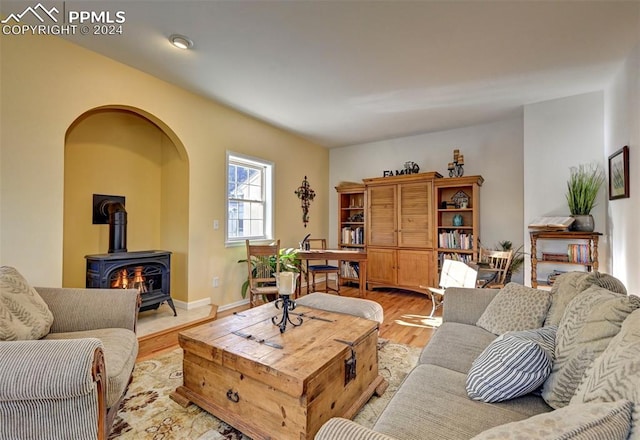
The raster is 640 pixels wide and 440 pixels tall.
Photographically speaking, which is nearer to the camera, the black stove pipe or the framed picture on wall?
the framed picture on wall

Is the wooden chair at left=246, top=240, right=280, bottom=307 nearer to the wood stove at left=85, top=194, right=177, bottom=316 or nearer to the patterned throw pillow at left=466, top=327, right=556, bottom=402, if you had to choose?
the wood stove at left=85, top=194, right=177, bottom=316

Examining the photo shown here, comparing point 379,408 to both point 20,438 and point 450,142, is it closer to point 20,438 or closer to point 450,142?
point 20,438

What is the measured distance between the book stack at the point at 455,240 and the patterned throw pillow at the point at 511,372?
10.8 feet

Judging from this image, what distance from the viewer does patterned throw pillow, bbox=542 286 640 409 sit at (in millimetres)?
1049

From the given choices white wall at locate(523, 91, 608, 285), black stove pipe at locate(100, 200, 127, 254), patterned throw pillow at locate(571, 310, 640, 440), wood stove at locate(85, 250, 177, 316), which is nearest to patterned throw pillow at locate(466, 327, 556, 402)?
patterned throw pillow at locate(571, 310, 640, 440)

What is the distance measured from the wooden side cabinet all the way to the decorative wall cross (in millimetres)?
3302

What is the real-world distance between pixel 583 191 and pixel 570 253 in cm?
69

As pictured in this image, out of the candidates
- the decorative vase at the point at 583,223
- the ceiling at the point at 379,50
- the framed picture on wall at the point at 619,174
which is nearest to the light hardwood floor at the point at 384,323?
the decorative vase at the point at 583,223

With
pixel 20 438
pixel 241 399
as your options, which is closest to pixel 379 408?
pixel 241 399

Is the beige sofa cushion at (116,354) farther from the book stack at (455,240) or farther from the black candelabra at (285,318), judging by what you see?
the book stack at (455,240)

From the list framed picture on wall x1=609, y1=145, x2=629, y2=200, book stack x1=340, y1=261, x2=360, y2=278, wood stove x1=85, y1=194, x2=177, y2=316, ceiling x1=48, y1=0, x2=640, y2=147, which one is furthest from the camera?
book stack x1=340, y1=261, x2=360, y2=278

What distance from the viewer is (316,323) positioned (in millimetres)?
2000

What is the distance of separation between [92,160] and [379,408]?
3634mm

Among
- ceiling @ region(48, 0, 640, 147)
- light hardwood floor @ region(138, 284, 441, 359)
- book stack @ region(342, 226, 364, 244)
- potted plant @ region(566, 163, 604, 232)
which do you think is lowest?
light hardwood floor @ region(138, 284, 441, 359)
